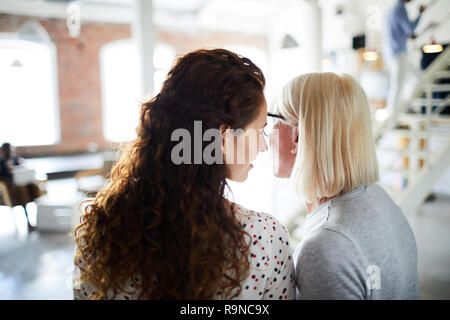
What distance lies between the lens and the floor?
11.4ft

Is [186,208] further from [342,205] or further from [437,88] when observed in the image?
[437,88]

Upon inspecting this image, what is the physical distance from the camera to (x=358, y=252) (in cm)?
95

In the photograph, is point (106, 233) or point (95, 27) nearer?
point (106, 233)

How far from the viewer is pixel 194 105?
0.76 meters

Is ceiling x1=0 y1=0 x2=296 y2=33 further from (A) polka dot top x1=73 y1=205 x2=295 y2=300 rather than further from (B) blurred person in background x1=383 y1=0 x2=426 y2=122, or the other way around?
(A) polka dot top x1=73 y1=205 x2=295 y2=300

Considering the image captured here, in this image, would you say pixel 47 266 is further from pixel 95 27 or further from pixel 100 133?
pixel 95 27

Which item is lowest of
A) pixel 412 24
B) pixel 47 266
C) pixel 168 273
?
pixel 47 266

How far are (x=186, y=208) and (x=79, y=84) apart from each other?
32.7 ft

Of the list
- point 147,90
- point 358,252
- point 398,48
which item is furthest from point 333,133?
point 398,48

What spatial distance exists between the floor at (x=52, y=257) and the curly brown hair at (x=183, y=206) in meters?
3.03

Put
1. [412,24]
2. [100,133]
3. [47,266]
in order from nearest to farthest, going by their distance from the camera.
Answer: [412,24]
[47,266]
[100,133]

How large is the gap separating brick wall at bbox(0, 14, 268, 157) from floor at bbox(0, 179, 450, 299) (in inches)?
164
